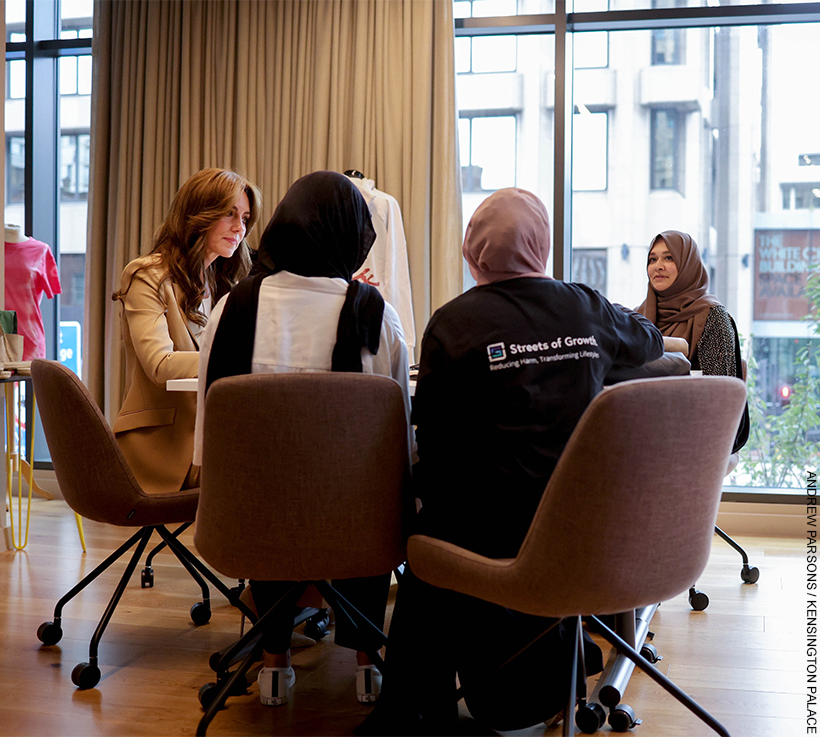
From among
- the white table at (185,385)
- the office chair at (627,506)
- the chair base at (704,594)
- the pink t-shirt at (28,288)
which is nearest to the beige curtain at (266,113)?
the pink t-shirt at (28,288)

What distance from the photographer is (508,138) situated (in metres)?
4.24

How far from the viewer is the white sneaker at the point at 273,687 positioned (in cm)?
188

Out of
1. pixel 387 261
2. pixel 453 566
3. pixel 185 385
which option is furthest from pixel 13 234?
pixel 453 566

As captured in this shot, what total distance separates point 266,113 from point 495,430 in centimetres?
307

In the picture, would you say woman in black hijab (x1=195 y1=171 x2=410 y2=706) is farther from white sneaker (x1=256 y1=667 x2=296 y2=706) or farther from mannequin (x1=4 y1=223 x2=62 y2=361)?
mannequin (x1=4 y1=223 x2=62 y2=361)

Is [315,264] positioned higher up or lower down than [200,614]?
higher up

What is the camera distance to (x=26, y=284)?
158 inches

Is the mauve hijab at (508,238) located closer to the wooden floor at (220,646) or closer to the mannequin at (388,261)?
the wooden floor at (220,646)

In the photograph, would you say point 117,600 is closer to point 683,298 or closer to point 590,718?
point 590,718

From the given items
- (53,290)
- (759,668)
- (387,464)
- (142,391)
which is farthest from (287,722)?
(53,290)

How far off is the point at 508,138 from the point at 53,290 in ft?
8.17

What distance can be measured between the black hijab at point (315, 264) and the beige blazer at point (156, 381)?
0.55 meters

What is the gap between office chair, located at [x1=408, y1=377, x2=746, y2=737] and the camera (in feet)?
4.13

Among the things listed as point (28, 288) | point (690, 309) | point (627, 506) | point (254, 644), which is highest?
point (28, 288)
